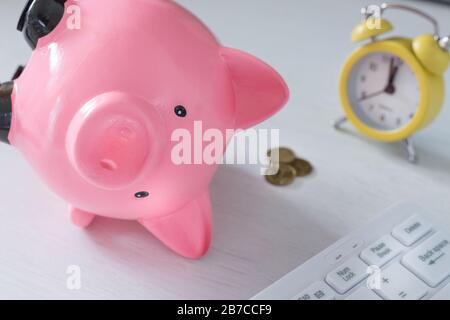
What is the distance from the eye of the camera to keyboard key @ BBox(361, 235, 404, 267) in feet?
1.35

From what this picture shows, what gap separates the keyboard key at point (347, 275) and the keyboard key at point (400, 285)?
1 cm

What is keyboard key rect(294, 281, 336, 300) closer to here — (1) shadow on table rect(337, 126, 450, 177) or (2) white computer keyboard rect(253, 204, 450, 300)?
(2) white computer keyboard rect(253, 204, 450, 300)

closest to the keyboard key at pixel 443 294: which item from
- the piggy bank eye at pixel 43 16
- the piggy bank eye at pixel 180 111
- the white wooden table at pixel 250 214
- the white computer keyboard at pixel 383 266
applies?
the white computer keyboard at pixel 383 266

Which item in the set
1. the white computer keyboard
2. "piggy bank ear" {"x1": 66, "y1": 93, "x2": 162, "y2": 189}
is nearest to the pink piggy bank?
"piggy bank ear" {"x1": 66, "y1": 93, "x2": 162, "y2": 189}

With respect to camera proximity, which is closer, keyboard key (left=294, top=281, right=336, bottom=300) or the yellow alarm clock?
keyboard key (left=294, top=281, right=336, bottom=300)

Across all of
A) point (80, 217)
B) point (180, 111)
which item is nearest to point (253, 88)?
point (180, 111)

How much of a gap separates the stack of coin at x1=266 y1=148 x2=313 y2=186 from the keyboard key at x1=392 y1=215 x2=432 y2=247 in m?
0.12

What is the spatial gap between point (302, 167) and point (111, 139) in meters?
0.24

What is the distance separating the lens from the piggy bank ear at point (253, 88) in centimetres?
42

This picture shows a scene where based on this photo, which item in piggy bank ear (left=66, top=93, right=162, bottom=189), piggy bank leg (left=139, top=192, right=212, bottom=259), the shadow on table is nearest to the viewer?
piggy bank ear (left=66, top=93, right=162, bottom=189)

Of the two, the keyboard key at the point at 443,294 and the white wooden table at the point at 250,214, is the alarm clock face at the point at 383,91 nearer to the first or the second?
the white wooden table at the point at 250,214

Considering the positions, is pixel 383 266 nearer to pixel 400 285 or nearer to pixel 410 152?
pixel 400 285

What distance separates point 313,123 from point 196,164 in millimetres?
222
